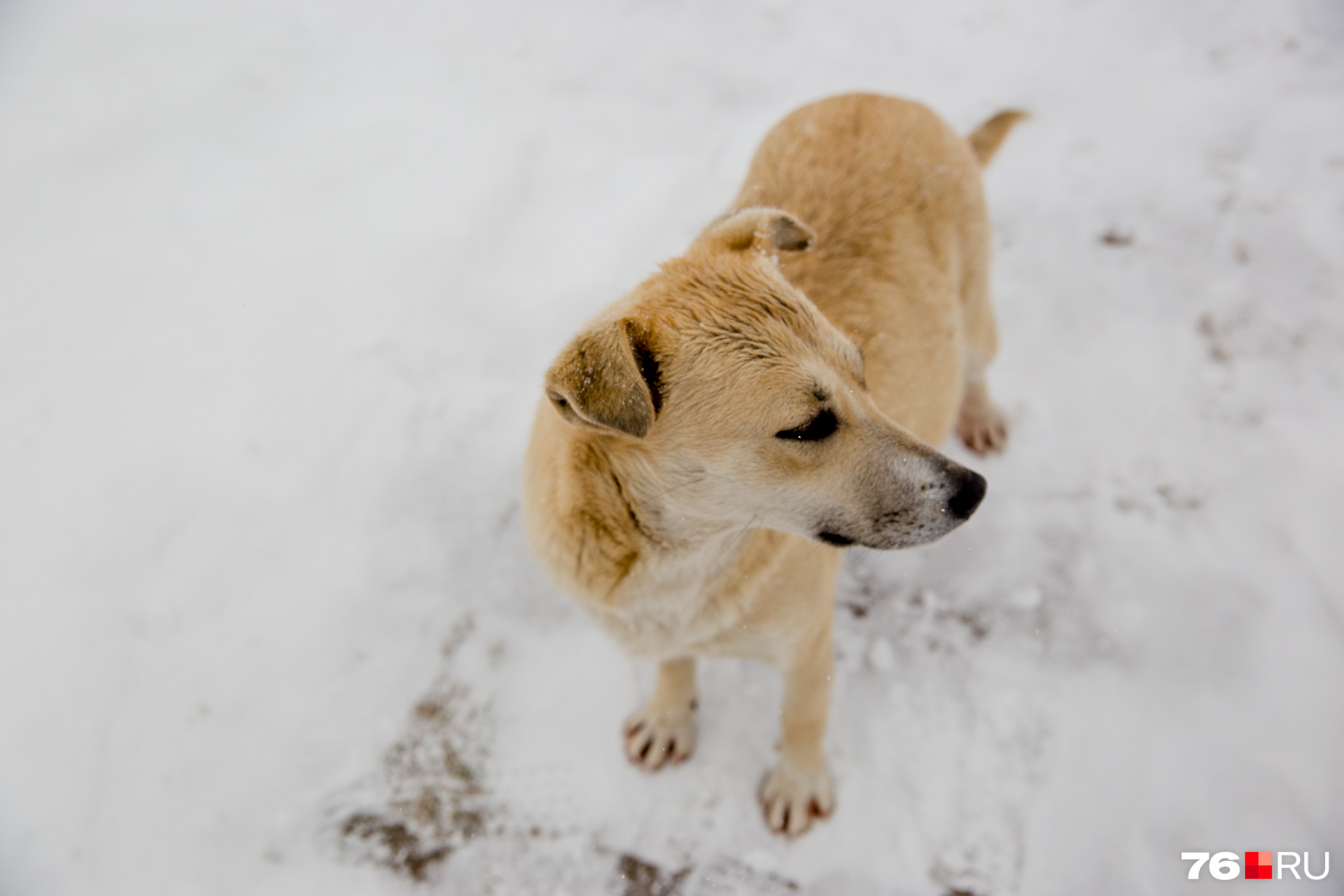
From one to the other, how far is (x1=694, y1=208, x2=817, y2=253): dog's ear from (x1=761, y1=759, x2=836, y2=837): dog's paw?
6.98 ft

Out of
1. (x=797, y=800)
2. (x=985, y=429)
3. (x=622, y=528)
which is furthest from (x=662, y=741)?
(x=985, y=429)

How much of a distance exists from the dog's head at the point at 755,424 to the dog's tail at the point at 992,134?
224cm

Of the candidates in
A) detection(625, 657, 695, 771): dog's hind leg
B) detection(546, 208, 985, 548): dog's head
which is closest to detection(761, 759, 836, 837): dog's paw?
detection(625, 657, 695, 771): dog's hind leg

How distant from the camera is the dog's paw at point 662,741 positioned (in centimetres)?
315

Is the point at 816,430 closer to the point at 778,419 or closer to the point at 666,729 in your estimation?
the point at 778,419

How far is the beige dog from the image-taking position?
2010 millimetres

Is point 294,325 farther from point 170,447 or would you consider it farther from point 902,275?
point 902,275

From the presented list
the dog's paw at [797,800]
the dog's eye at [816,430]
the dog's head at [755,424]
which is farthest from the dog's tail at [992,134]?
the dog's paw at [797,800]

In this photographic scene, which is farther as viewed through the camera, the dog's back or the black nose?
the dog's back

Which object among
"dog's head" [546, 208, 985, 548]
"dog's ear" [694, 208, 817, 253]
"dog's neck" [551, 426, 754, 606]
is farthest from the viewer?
"dog's ear" [694, 208, 817, 253]

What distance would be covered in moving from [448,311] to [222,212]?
1.89m

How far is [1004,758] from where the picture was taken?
121 inches

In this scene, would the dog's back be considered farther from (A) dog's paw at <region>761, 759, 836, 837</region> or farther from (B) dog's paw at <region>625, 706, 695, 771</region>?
(B) dog's paw at <region>625, 706, 695, 771</region>

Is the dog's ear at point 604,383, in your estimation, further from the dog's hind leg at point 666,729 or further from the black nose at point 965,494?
the dog's hind leg at point 666,729
